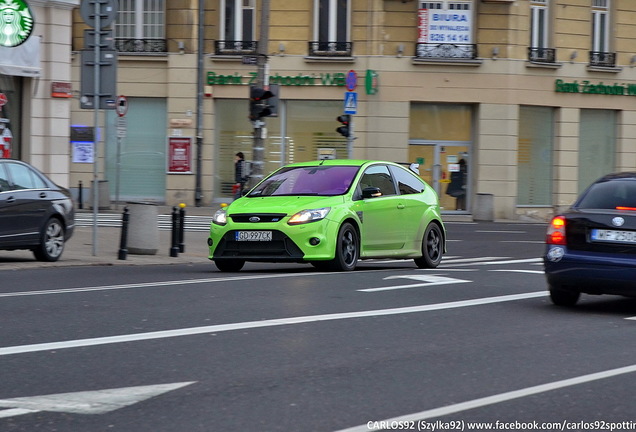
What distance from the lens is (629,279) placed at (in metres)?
10.7

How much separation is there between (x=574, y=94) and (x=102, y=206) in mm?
15694

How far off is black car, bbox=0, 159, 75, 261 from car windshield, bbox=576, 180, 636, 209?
8198mm

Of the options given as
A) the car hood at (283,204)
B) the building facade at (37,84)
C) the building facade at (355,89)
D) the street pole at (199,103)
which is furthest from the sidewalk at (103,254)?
the building facade at (355,89)

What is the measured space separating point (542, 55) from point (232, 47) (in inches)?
392

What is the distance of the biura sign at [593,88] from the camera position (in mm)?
38312

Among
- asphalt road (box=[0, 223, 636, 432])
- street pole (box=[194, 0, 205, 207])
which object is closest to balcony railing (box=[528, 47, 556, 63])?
street pole (box=[194, 0, 205, 207])

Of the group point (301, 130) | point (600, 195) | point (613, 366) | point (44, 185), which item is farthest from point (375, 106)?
point (613, 366)

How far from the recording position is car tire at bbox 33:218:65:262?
662 inches

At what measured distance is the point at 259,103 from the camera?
2306 centimetres

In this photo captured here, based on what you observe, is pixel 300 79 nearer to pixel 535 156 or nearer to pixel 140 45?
pixel 140 45

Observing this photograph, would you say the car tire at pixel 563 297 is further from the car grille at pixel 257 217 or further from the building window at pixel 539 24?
the building window at pixel 539 24

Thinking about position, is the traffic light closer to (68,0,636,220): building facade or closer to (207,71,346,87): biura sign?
(68,0,636,220): building facade

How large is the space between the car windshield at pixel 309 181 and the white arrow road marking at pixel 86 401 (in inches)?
346

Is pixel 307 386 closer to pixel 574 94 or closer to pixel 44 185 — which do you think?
pixel 44 185
